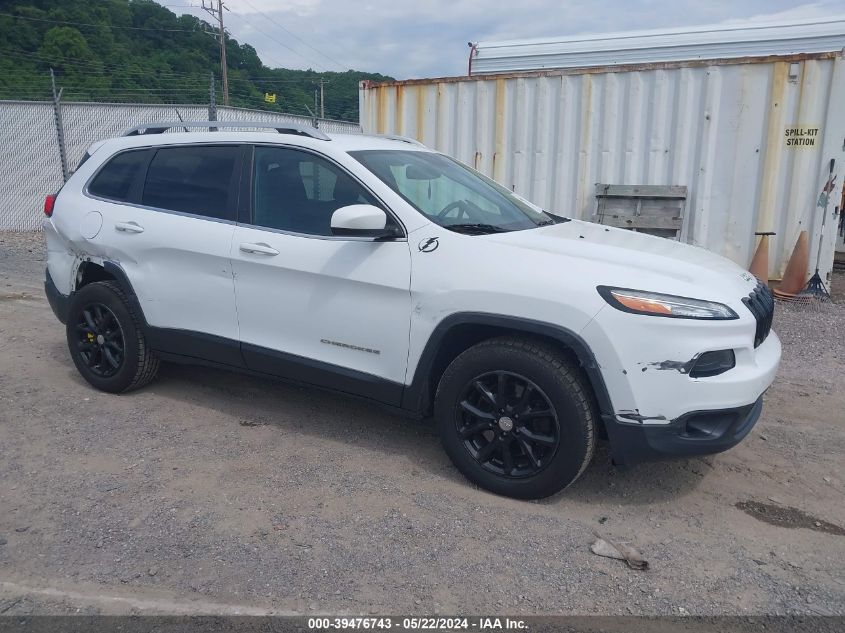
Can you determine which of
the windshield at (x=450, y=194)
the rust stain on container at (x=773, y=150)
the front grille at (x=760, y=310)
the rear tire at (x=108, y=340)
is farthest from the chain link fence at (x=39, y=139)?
the front grille at (x=760, y=310)

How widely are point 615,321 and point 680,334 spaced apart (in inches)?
10.8

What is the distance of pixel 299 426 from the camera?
451 cm

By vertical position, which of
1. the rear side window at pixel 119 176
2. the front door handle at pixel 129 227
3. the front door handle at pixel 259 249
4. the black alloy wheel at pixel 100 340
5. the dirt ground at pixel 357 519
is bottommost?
the dirt ground at pixel 357 519

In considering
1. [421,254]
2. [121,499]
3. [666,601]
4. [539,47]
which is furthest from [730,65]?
[121,499]

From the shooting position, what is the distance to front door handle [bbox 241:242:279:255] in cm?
405

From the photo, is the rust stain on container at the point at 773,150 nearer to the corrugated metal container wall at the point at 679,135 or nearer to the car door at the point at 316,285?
the corrugated metal container wall at the point at 679,135

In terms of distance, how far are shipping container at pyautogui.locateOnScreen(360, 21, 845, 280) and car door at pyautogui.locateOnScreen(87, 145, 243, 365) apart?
5234 mm

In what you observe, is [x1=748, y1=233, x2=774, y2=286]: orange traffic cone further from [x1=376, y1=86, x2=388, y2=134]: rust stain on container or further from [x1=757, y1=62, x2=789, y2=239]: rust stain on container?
[x1=376, y1=86, x2=388, y2=134]: rust stain on container

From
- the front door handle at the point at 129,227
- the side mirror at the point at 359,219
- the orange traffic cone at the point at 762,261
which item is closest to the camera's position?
the side mirror at the point at 359,219

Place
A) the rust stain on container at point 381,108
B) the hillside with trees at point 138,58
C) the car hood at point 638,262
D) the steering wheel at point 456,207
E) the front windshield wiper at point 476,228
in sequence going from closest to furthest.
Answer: the car hood at point 638,262 → the front windshield wiper at point 476,228 → the steering wheel at point 456,207 → the rust stain on container at point 381,108 → the hillside with trees at point 138,58

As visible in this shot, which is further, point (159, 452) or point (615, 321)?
point (159, 452)

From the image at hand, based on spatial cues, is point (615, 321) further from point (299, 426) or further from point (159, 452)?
point (159, 452)

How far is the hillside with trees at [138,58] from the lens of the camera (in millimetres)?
27812

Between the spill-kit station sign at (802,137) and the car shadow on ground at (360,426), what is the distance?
5105 mm
